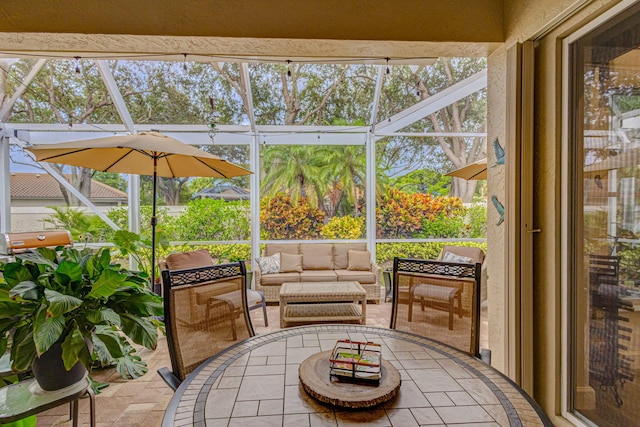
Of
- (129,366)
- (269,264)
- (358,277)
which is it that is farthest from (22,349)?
(358,277)

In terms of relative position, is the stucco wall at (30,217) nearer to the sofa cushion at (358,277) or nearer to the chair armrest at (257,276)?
the chair armrest at (257,276)

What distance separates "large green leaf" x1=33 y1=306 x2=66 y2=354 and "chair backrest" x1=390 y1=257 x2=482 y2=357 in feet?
5.35

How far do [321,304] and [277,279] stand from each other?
1.08 meters

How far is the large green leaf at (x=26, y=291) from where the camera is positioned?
127 centimetres

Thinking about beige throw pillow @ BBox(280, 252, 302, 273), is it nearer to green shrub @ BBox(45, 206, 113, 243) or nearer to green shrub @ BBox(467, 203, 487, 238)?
green shrub @ BBox(45, 206, 113, 243)

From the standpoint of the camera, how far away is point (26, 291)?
1299 millimetres

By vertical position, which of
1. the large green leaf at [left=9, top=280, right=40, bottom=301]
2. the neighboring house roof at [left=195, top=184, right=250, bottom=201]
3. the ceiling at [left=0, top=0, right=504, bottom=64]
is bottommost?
the large green leaf at [left=9, top=280, right=40, bottom=301]

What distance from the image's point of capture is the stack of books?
3.67 ft

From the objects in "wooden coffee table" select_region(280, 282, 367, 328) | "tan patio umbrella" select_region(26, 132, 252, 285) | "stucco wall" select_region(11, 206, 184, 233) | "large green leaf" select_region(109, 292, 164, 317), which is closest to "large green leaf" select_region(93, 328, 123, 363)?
"large green leaf" select_region(109, 292, 164, 317)

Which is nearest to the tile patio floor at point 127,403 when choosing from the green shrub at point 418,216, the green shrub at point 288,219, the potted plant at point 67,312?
the potted plant at point 67,312

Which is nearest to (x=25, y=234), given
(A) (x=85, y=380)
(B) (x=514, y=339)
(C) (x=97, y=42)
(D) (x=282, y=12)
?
(C) (x=97, y=42)

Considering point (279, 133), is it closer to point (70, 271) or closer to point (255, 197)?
point (255, 197)

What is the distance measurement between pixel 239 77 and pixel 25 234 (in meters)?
3.44

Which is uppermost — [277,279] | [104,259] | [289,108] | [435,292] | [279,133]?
[289,108]
